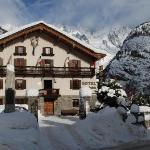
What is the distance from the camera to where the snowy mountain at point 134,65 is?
304 feet

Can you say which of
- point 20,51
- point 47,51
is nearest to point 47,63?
point 47,51

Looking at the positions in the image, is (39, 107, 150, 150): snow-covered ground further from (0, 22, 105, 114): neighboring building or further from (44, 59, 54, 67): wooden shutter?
(44, 59, 54, 67): wooden shutter

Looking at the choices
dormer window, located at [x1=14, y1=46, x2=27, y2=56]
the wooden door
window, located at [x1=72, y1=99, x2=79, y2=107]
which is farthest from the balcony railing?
the wooden door

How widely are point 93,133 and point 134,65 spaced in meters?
70.5

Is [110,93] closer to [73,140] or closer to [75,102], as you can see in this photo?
[75,102]

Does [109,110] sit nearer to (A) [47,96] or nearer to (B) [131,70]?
(A) [47,96]

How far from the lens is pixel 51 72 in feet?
179

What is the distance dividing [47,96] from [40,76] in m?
2.68

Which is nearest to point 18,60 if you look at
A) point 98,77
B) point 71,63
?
point 71,63

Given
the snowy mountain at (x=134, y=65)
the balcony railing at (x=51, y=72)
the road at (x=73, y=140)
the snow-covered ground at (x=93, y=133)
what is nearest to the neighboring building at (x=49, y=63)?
the balcony railing at (x=51, y=72)

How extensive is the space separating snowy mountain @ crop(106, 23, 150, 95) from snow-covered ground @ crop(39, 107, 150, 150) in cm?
5477

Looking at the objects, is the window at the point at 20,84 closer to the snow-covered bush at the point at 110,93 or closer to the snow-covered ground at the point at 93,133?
the snow-covered bush at the point at 110,93

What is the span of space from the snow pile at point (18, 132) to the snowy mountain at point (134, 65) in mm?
61147

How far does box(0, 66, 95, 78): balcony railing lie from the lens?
53.7m
